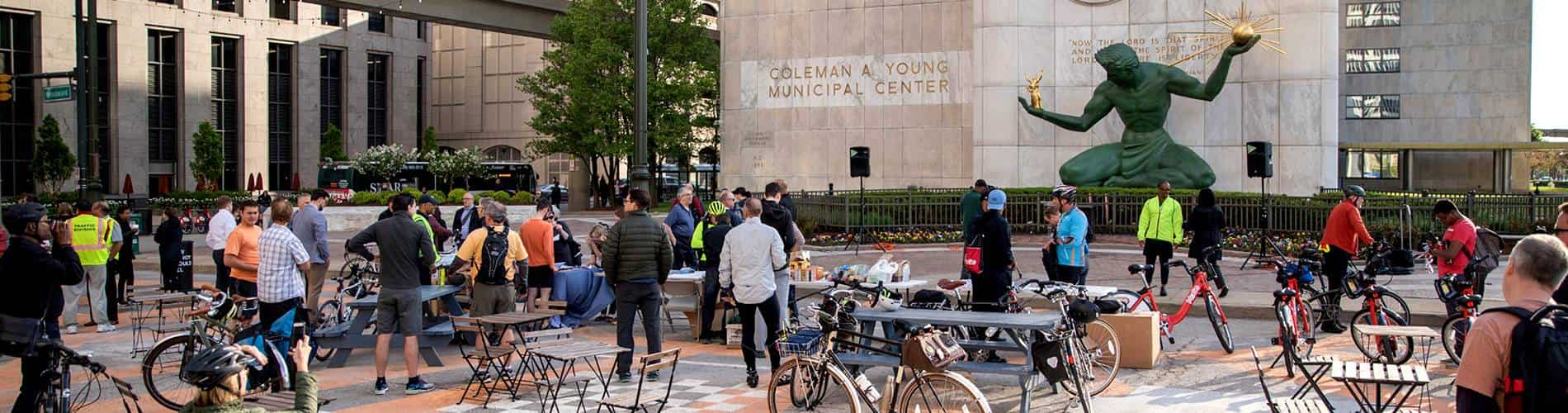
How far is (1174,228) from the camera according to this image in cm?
1600

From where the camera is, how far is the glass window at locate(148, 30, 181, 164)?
60750 mm

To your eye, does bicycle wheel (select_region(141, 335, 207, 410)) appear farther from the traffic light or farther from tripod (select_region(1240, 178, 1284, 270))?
the traffic light

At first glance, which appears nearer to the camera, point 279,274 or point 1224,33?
point 279,274

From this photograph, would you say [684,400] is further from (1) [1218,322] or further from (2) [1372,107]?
(2) [1372,107]

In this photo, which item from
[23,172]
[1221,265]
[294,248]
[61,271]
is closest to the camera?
[61,271]

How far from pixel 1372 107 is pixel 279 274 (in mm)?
56883

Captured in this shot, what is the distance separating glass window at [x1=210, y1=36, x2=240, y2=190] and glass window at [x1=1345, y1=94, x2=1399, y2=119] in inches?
2045

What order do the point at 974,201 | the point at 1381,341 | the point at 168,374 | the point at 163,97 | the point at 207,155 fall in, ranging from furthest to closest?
the point at 163,97 → the point at 207,155 → the point at 974,201 → the point at 168,374 → the point at 1381,341

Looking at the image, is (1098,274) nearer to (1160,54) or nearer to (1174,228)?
(1174,228)

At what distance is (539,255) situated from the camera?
1334cm

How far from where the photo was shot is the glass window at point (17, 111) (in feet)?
178

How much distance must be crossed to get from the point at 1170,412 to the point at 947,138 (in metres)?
23.2

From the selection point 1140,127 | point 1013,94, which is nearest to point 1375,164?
point 1013,94

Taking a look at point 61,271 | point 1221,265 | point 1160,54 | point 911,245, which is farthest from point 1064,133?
point 61,271
